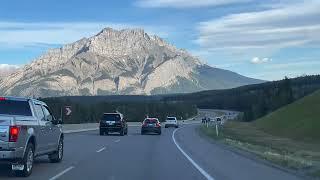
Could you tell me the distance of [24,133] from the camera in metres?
17.5

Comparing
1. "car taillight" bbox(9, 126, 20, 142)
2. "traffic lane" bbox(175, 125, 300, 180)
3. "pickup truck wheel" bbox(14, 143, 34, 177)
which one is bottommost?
"traffic lane" bbox(175, 125, 300, 180)

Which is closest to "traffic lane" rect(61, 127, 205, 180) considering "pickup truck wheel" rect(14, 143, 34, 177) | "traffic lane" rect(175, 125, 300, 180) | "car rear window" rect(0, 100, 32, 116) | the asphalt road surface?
the asphalt road surface

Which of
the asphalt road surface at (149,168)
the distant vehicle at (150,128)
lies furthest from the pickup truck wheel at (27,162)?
the distant vehicle at (150,128)

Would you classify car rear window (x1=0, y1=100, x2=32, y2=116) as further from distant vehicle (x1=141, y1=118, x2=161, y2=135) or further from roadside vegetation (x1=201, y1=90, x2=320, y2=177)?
distant vehicle (x1=141, y1=118, x2=161, y2=135)

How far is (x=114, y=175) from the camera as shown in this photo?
721 inches

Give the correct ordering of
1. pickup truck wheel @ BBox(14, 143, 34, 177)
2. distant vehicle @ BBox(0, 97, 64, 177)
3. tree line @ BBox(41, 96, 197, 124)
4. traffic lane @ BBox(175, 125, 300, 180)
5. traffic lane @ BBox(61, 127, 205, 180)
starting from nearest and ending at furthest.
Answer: distant vehicle @ BBox(0, 97, 64, 177) < pickup truck wheel @ BBox(14, 143, 34, 177) < traffic lane @ BBox(61, 127, 205, 180) < traffic lane @ BBox(175, 125, 300, 180) < tree line @ BBox(41, 96, 197, 124)

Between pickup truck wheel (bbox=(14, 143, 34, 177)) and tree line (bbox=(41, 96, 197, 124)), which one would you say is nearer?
pickup truck wheel (bbox=(14, 143, 34, 177))

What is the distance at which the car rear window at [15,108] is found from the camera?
1859cm

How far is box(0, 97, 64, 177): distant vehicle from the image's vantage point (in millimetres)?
16844

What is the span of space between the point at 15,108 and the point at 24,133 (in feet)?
4.77

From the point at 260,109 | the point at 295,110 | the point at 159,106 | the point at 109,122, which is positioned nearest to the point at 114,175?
the point at 109,122

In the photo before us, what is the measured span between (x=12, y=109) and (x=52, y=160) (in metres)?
4.09

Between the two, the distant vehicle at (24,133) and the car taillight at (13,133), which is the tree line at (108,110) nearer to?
the distant vehicle at (24,133)

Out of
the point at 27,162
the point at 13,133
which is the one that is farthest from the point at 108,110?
the point at 13,133
